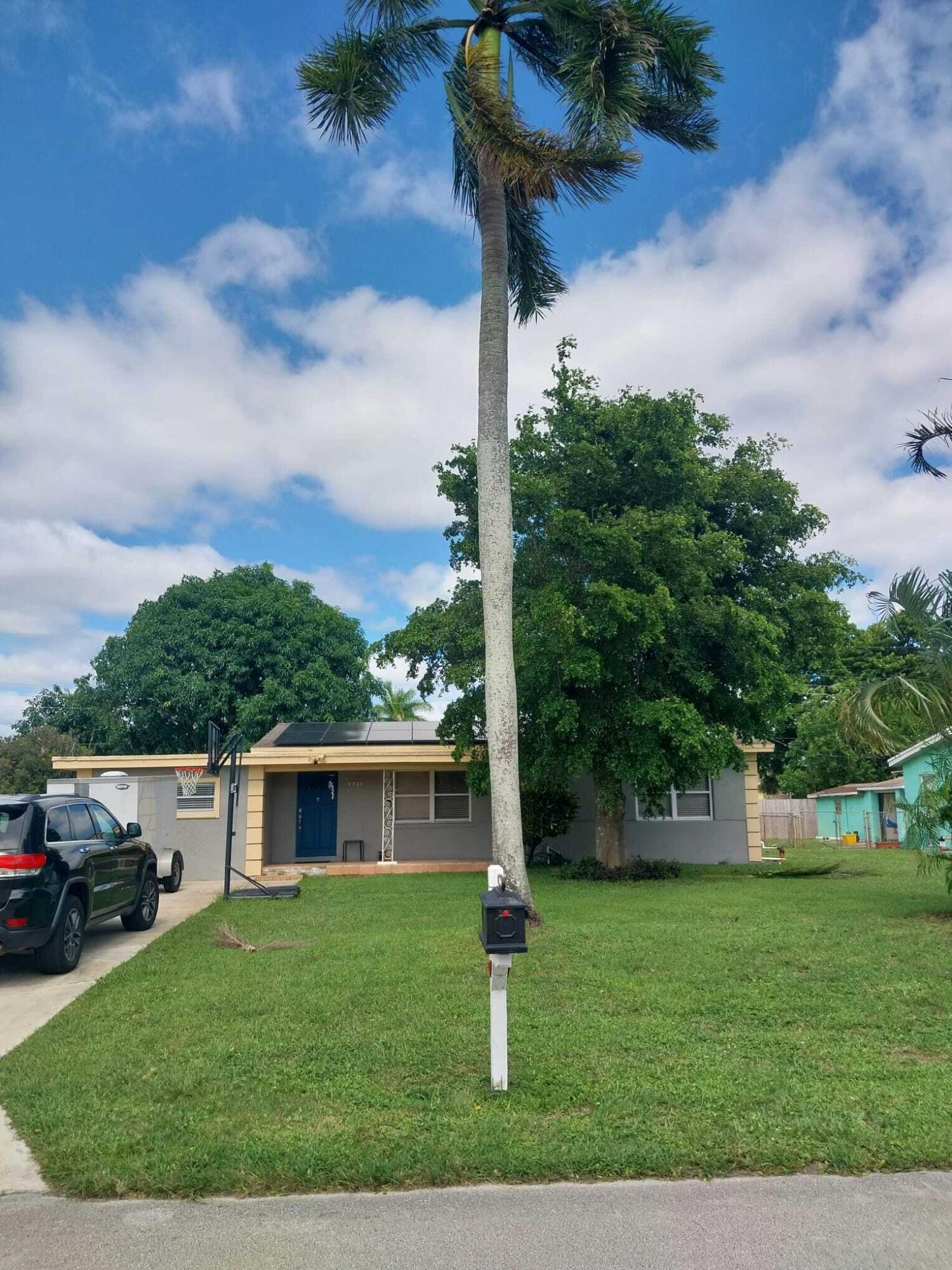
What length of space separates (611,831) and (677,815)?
379 cm

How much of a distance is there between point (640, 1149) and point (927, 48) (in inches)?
488

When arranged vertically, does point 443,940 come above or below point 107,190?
below

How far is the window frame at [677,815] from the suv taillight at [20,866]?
14466 mm

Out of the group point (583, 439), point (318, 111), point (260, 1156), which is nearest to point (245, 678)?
point (583, 439)

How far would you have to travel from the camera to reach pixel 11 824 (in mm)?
8141

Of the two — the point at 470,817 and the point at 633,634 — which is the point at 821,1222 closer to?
the point at 633,634

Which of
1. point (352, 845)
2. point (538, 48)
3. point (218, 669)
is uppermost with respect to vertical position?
point (538, 48)

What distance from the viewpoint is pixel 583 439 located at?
16.0m

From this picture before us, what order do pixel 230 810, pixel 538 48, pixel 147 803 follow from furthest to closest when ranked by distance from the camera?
pixel 147 803, pixel 230 810, pixel 538 48

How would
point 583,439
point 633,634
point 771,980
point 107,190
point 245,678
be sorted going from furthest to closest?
point 245,678, point 583,439, point 633,634, point 107,190, point 771,980

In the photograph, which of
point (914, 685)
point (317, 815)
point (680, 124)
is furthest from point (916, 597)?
point (317, 815)

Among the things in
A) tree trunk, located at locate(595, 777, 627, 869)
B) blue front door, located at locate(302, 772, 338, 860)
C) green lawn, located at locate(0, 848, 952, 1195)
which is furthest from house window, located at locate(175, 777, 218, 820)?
green lawn, located at locate(0, 848, 952, 1195)

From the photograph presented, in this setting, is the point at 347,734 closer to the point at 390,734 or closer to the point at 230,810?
the point at 390,734

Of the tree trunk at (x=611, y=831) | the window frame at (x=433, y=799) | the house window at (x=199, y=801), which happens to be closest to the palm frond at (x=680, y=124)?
the tree trunk at (x=611, y=831)
